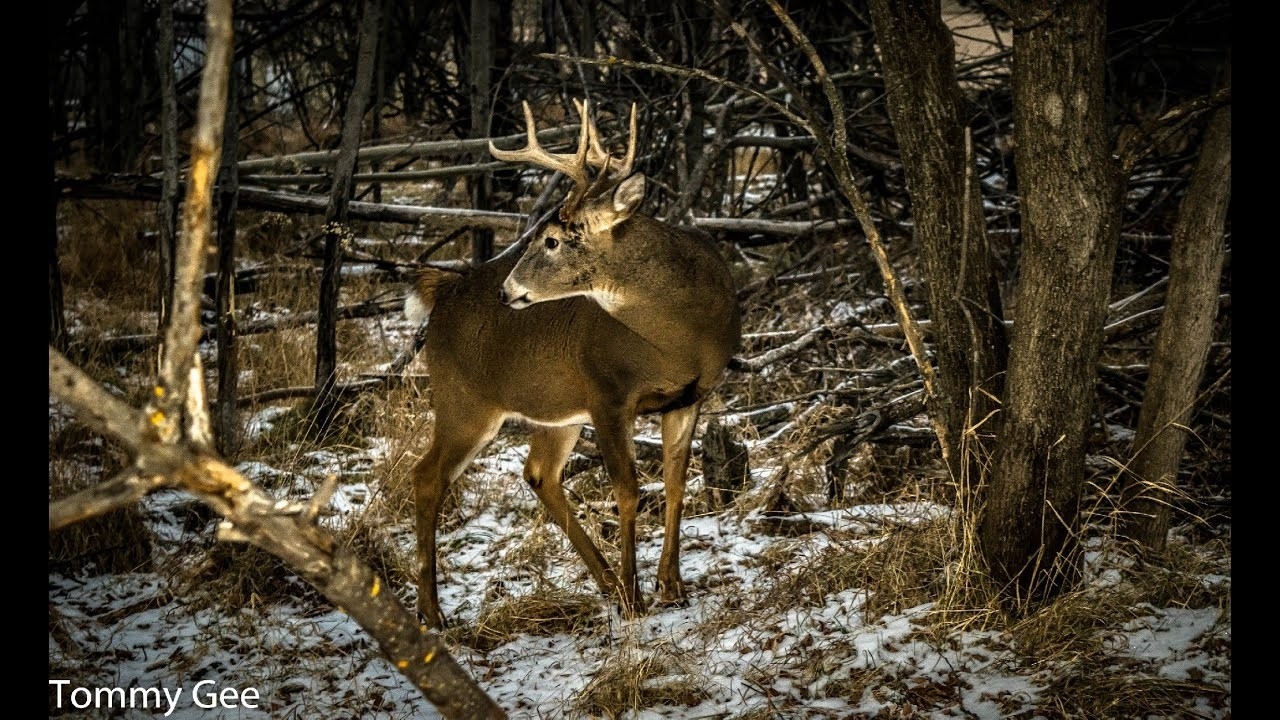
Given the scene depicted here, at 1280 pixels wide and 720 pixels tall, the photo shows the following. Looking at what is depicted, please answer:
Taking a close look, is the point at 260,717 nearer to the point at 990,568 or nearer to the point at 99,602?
the point at 99,602

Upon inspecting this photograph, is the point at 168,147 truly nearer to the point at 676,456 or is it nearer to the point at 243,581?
the point at 243,581

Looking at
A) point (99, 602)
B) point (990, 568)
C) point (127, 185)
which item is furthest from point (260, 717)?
point (127, 185)

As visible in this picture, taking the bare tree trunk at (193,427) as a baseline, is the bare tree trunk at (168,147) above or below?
above

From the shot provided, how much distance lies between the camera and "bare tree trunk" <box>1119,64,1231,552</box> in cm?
446

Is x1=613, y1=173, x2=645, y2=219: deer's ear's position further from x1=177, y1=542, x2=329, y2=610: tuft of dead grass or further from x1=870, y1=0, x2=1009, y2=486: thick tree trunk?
x1=177, y1=542, x2=329, y2=610: tuft of dead grass

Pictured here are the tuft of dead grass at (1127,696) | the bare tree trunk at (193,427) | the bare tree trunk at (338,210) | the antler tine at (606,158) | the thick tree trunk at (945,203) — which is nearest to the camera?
the bare tree trunk at (193,427)

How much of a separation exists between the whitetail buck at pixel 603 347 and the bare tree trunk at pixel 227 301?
1.71m

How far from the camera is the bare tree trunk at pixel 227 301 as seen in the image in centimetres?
647

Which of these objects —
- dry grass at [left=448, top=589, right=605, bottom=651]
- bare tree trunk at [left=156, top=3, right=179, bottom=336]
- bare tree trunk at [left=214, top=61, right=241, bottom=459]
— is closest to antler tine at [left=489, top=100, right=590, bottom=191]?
dry grass at [left=448, top=589, right=605, bottom=651]

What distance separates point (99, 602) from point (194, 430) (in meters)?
3.34

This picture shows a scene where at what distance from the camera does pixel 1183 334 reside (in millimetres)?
4539

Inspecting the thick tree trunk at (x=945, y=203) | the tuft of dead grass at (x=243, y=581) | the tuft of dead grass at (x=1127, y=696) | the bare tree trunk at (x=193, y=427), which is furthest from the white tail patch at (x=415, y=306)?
the tuft of dead grass at (x=1127, y=696)

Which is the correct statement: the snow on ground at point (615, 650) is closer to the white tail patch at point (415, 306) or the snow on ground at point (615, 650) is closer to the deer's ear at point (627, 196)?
the white tail patch at point (415, 306)

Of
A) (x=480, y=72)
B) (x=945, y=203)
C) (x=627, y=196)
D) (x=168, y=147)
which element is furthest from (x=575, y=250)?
(x=480, y=72)
